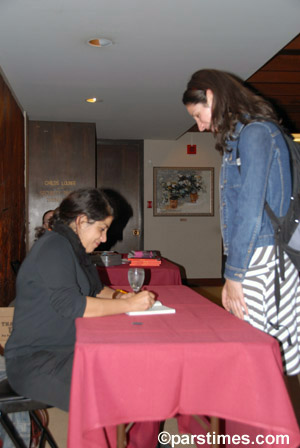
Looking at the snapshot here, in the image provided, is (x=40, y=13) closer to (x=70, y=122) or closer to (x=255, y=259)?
Result: (x=255, y=259)

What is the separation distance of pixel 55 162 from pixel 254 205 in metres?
4.97

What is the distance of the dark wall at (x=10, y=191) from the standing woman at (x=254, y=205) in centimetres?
281

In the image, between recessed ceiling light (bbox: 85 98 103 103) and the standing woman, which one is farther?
recessed ceiling light (bbox: 85 98 103 103)

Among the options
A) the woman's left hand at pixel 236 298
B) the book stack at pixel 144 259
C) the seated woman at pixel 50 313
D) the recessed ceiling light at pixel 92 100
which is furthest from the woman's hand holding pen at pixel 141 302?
the recessed ceiling light at pixel 92 100

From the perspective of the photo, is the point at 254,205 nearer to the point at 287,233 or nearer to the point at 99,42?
the point at 287,233

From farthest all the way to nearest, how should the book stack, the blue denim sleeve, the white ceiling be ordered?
the book stack < the white ceiling < the blue denim sleeve

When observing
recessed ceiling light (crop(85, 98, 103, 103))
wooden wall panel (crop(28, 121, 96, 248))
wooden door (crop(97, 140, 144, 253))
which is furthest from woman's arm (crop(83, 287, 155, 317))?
wooden door (crop(97, 140, 144, 253))

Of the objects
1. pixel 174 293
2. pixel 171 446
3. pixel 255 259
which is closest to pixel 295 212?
pixel 255 259

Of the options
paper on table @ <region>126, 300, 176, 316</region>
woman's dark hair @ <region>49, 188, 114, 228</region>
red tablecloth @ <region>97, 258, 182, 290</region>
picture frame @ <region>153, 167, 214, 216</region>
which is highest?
picture frame @ <region>153, 167, 214, 216</region>

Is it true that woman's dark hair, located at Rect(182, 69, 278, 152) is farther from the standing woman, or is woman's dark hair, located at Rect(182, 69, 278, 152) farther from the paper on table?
the paper on table

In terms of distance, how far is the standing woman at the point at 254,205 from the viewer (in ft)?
5.15

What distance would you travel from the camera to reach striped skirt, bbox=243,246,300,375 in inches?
62.8

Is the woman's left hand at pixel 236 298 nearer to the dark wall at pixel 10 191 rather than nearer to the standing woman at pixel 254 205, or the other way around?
the standing woman at pixel 254 205

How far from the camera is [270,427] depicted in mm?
1256
